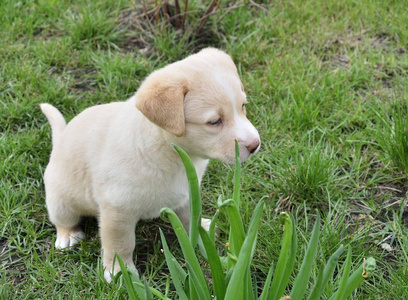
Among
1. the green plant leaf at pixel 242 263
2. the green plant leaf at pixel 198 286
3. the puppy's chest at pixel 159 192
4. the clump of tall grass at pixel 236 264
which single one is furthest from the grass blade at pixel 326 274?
the puppy's chest at pixel 159 192

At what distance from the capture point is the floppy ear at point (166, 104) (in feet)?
6.90

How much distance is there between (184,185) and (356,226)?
3.08ft

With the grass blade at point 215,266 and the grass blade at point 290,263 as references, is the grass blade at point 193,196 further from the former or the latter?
the grass blade at point 290,263

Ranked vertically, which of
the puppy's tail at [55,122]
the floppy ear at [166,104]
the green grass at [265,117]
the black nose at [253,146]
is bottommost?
the green grass at [265,117]

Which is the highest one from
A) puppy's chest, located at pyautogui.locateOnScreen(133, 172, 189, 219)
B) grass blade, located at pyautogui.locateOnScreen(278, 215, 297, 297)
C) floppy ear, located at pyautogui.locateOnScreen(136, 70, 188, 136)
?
floppy ear, located at pyautogui.locateOnScreen(136, 70, 188, 136)

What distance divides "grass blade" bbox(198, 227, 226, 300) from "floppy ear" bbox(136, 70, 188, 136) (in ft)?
1.53

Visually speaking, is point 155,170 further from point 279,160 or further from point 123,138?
point 279,160

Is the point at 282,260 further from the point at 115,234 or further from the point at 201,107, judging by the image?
the point at 115,234

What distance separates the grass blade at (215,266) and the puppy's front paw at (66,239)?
114 centimetres

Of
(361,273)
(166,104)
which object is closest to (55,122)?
(166,104)

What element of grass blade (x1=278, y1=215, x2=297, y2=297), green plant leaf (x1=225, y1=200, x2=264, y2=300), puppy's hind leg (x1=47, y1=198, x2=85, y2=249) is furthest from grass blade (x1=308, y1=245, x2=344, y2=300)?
puppy's hind leg (x1=47, y1=198, x2=85, y2=249)

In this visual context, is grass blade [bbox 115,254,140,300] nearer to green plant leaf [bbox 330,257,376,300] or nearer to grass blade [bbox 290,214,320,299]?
grass blade [bbox 290,214,320,299]

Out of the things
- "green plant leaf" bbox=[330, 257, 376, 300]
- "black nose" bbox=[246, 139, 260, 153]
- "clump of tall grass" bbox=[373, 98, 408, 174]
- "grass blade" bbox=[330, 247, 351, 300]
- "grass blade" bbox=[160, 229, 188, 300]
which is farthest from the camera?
"clump of tall grass" bbox=[373, 98, 408, 174]

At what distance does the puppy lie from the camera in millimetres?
2160
